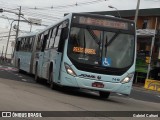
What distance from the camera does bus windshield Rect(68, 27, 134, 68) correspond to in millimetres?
18203

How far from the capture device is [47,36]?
78.9ft

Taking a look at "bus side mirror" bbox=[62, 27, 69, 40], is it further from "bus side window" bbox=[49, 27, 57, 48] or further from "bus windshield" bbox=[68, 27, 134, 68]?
"bus side window" bbox=[49, 27, 57, 48]

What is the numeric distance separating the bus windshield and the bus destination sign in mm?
265

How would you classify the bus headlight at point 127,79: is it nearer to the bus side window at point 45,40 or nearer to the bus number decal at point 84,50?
the bus number decal at point 84,50

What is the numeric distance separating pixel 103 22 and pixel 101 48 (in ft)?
3.78

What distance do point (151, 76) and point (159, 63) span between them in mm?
2458

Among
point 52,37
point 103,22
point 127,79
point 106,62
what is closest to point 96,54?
point 106,62

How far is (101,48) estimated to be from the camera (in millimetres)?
18312

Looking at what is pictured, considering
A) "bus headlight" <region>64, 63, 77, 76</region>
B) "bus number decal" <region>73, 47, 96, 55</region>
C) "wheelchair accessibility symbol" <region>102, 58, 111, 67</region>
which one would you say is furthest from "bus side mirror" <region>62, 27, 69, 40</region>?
"wheelchair accessibility symbol" <region>102, 58, 111, 67</region>

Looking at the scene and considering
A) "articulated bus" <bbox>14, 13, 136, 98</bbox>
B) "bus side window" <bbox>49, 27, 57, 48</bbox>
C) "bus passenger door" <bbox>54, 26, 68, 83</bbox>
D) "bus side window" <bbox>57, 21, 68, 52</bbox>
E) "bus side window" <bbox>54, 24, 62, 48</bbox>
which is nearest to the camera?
"articulated bus" <bbox>14, 13, 136, 98</bbox>

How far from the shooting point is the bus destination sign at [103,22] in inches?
736

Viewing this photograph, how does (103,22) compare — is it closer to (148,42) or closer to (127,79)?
(127,79)

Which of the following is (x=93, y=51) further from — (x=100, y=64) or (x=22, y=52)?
(x=22, y=52)

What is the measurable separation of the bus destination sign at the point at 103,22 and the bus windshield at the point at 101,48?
265 mm
